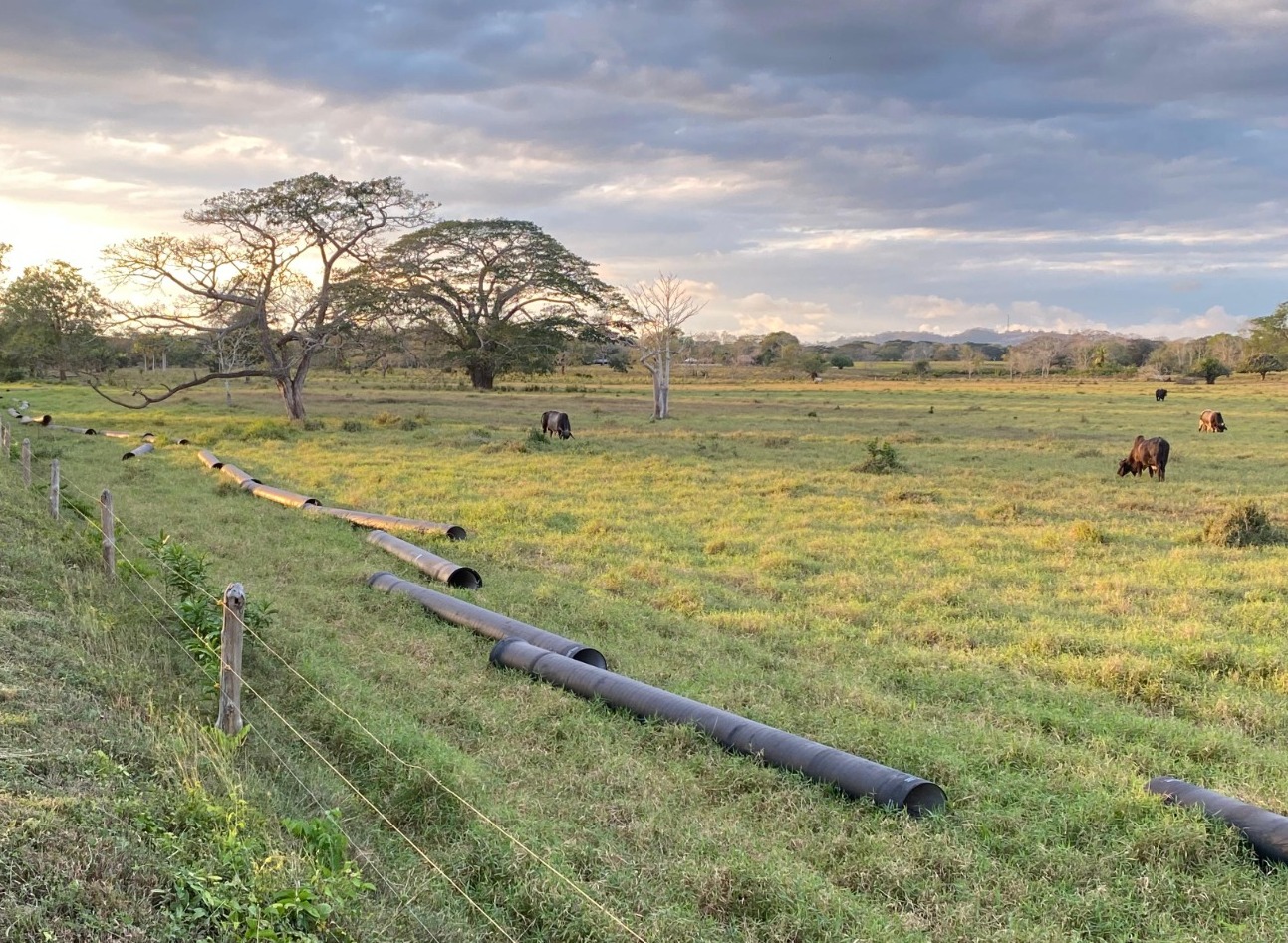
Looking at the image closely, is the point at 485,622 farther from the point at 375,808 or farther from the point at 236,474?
the point at 236,474

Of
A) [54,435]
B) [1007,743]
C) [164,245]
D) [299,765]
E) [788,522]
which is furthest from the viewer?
[164,245]

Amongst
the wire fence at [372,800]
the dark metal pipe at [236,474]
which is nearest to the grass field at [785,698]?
the wire fence at [372,800]

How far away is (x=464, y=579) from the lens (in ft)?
29.2

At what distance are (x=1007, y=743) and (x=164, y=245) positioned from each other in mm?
26600

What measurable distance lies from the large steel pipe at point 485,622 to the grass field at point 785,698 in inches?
8.0

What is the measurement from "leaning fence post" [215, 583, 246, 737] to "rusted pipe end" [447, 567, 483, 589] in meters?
4.12

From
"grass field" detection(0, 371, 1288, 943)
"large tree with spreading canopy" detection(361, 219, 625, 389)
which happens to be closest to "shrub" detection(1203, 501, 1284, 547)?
"grass field" detection(0, 371, 1288, 943)

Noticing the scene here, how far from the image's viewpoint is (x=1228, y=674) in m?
6.53

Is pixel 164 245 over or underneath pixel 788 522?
over

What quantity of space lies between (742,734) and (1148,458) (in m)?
15.8

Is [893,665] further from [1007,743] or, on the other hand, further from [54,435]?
[54,435]

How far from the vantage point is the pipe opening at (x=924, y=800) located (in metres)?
4.44

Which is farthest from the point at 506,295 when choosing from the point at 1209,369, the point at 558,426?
the point at 1209,369

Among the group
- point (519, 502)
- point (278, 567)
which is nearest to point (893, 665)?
point (278, 567)
